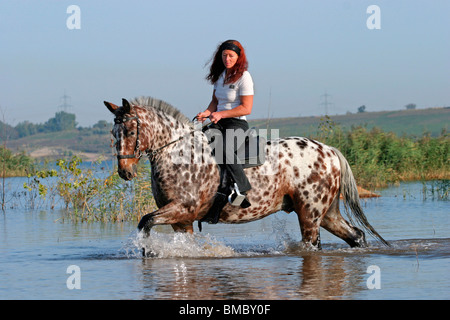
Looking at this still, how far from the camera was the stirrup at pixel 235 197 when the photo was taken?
894cm

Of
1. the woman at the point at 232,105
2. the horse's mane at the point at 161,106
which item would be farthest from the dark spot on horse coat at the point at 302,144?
the horse's mane at the point at 161,106

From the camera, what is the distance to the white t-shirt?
29.0 ft

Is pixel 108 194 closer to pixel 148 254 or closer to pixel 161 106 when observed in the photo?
pixel 148 254

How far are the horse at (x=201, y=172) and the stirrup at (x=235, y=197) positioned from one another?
18cm

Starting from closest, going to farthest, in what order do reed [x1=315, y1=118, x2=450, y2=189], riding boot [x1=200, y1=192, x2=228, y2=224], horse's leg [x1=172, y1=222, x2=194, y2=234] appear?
riding boot [x1=200, y1=192, x2=228, y2=224]
horse's leg [x1=172, y1=222, x2=194, y2=234]
reed [x1=315, y1=118, x2=450, y2=189]

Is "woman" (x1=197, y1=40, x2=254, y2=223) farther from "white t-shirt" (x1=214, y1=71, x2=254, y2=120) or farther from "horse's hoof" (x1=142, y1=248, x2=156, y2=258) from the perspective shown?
"horse's hoof" (x1=142, y1=248, x2=156, y2=258)

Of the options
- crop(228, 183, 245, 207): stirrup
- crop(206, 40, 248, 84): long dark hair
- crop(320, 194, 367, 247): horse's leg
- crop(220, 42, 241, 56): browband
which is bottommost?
crop(320, 194, 367, 247): horse's leg

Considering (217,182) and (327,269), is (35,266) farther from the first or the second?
(327,269)

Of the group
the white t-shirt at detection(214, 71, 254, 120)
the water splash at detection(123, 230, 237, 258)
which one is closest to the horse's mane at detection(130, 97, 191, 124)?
the white t-shirt at detection(214, 71, 254, 120)

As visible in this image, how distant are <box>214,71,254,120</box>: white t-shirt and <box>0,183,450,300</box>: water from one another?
1750mm

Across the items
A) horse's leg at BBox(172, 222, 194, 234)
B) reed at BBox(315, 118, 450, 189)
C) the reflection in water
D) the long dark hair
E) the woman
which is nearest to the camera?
the reflection in water

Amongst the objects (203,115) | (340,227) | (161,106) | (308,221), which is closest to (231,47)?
(203,115)

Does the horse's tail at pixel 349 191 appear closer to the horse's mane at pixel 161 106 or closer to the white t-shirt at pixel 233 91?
the white t-shirt at pixel 233 91
